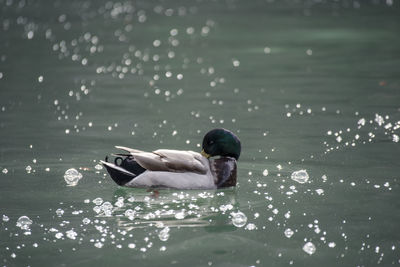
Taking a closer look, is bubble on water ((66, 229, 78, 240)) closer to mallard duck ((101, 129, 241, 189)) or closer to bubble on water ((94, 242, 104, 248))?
bubble on water ((94, 242, 104, 248))

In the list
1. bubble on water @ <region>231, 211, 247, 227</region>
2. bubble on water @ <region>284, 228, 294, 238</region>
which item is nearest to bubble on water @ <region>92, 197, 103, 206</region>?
bubble on water @ <region>231, 211, 247, 227</region>

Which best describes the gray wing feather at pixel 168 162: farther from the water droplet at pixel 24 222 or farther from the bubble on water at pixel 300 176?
the water droplet at pixel 24 222

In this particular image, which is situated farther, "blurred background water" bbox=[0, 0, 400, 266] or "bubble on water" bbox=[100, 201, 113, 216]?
"bubble on water" bbox=[100, 201, 113, 216]

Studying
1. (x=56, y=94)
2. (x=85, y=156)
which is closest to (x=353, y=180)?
(x=85, y=156)

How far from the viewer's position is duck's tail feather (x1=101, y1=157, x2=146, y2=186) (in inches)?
327

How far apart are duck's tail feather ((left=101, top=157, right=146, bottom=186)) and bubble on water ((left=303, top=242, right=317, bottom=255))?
7.54 feet

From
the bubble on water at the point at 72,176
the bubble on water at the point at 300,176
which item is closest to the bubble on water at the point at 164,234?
the bubble on water at the point at 72,176

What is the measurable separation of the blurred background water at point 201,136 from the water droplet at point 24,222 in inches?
1.0

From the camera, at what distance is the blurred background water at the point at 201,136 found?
6.82 m

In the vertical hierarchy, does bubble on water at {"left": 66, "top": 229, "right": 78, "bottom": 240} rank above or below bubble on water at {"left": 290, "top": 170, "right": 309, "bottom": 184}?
below

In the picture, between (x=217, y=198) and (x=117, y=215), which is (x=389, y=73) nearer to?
(x=217, y=198)

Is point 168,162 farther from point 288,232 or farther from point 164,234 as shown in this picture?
point 288,232

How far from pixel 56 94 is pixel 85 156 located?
4.73 meters

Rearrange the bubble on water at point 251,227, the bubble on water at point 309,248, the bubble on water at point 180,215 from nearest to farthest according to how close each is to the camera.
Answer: the bubble on water at point 309,248
the bubble on water at point 251,227
the bubble on water at point 180,215
